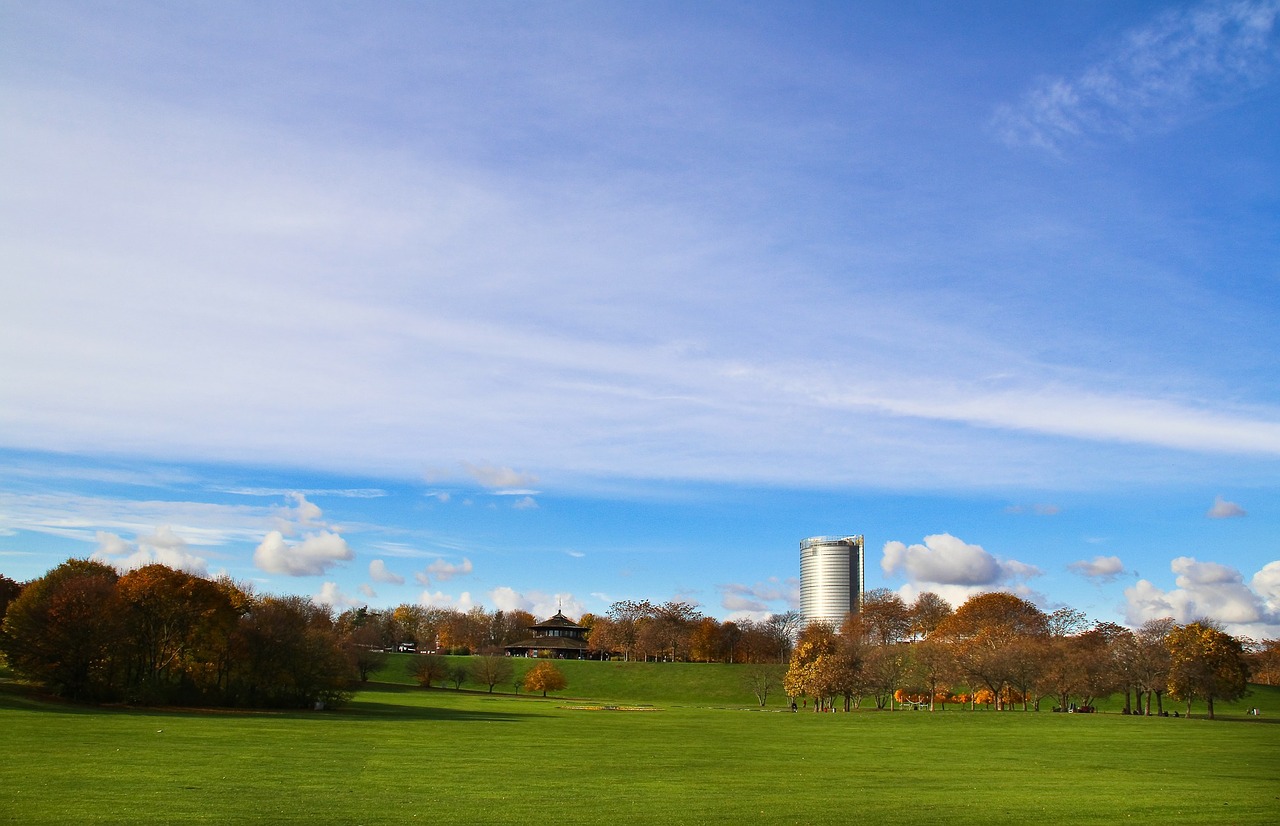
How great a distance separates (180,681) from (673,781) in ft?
176

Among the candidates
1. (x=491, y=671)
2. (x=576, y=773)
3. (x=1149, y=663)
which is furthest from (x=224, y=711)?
(x=1149, y=663)

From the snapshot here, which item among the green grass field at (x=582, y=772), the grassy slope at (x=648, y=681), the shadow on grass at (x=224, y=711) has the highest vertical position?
the green grass field at (x=582, y=772)

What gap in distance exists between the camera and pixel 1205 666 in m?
91.9

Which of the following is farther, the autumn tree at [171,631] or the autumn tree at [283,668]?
the autumn tree at [283,668]

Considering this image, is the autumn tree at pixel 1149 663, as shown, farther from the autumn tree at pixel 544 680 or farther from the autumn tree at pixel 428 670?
the autumn tree at pixel 428 670

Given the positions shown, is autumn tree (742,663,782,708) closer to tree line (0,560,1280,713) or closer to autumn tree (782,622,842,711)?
tree line (0,560,1280,713)

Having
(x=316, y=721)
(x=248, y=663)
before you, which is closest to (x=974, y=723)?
(x=316, y=721)

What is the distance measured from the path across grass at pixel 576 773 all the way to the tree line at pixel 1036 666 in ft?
117

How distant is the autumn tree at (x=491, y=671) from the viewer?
136625 mm

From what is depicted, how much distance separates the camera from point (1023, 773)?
124 ft

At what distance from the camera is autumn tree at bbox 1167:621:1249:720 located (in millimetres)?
90875

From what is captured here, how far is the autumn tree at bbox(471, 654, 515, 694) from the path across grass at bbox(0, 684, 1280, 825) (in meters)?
77.2

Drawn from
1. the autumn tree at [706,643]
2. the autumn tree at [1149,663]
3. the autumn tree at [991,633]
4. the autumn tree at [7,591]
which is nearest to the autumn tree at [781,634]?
the autumn tree at [706,643]

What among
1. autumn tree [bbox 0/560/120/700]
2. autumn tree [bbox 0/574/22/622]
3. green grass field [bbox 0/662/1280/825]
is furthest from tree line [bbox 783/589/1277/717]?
autumn tree [bbox 0/574/22/622]
